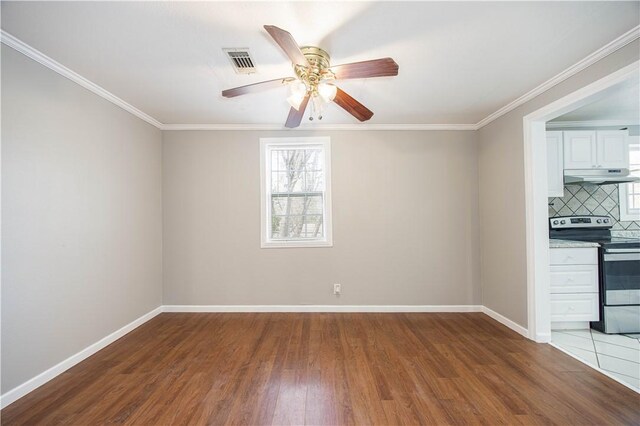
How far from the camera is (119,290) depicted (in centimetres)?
278

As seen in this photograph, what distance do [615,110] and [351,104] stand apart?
3353mm

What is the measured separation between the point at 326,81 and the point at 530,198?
93.7 inches

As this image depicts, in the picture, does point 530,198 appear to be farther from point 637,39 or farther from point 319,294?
point 319,294

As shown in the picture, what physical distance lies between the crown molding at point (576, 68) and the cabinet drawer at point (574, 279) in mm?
1839

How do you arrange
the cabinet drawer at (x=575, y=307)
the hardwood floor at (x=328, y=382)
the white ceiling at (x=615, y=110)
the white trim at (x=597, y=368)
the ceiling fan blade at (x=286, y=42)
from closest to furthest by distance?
1. the ceiling fan blade at (x=286, y=42)
2. the hardwood floor at (x=328, y=382)
3. the white trim at (x=597, y=368)
4. the white ceiling at (x=615, y=110)
5. the cabinet drawer at (x=575, y=307)

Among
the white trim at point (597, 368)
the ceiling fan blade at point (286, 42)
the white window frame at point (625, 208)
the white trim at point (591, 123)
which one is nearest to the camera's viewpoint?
the ceiling fan blade at point (286, 42)

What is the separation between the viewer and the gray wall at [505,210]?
9.16 feet

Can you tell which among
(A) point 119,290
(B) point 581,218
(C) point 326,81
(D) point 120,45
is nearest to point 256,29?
(C) point 326,81

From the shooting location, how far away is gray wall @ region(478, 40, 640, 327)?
2791mm

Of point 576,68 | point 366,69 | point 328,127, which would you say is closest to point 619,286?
point 576,68

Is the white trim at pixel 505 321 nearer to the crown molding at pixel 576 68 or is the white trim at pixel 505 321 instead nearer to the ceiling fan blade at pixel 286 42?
the crown molding at pixel 576 68

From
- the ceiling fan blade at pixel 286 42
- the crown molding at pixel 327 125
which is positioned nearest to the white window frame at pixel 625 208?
the crown molding at pixel 327 125

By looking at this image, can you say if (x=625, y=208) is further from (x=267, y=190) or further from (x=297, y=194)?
(x=267, y=190)

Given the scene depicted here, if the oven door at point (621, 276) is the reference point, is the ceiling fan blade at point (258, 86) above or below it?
above
